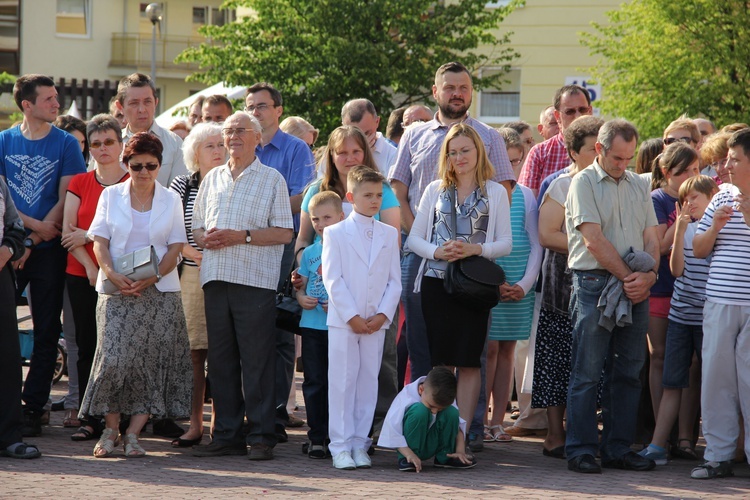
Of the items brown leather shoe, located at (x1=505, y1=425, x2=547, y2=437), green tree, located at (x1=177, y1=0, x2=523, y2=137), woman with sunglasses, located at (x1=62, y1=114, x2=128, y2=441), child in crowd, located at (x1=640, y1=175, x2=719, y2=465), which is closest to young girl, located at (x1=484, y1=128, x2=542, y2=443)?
brown leather shoe, located at (x1=505, y1=425, x2=547, y2=437)

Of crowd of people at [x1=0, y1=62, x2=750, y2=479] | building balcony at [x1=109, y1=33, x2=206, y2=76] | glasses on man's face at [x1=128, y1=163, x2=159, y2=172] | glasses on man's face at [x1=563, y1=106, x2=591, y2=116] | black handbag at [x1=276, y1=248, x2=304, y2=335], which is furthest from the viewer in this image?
building balcony at [x1=109, y1=33, x2=206, y2=76]

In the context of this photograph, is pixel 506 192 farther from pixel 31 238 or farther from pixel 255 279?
pixel 31 238

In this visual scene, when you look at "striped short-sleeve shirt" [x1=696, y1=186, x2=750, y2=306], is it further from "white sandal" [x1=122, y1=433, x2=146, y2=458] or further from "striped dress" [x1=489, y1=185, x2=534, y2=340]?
"white sandal" [x1=122, y1=433, x2=146, y2=458]

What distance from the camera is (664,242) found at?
8344 millimetres

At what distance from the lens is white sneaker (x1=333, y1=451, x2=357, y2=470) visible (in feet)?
24.7

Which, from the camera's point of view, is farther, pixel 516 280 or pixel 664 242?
pixel 516 280

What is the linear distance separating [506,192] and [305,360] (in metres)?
1.85

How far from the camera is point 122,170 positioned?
28.9 ft

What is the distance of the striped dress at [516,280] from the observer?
28.5ft

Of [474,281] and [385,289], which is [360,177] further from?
[474,281]

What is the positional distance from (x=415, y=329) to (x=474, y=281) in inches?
32.4

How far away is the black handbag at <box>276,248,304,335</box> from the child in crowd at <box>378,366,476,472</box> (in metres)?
1.03

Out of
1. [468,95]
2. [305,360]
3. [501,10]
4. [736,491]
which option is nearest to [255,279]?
[305,360]

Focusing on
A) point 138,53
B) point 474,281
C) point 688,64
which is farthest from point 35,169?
point 138,53
